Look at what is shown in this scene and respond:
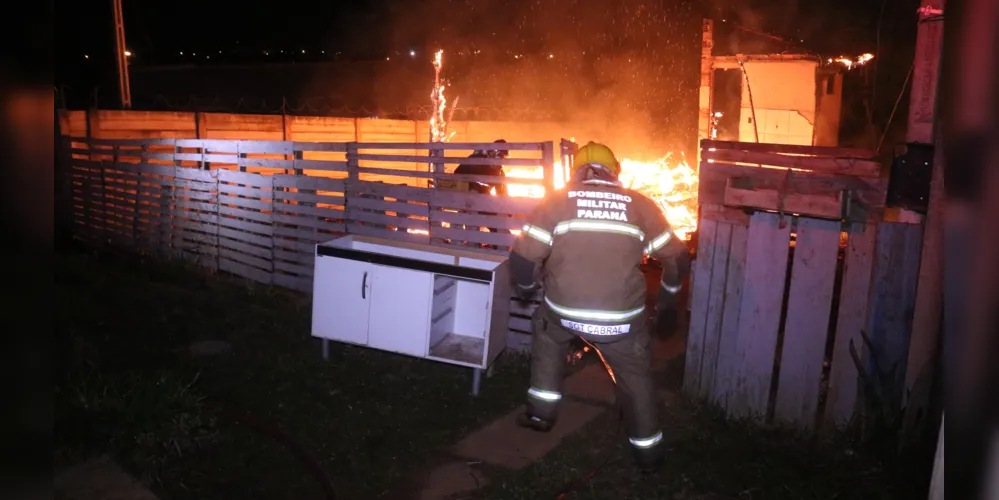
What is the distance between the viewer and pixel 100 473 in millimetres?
4320

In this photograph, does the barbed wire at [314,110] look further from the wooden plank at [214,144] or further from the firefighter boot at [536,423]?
the firefighter boot at [536,423]

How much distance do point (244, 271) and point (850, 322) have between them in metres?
7.78

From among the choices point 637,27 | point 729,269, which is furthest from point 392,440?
point 637,27

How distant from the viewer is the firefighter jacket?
4480mm

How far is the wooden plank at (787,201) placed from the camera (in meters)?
4.67

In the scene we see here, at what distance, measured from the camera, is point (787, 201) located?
4.81m

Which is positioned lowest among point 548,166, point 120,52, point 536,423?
point 536,423

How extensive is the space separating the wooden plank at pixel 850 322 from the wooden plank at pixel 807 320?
0.28ft

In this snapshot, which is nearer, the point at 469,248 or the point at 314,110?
the point at 469,248

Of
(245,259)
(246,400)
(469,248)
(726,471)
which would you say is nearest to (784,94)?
(469,248)

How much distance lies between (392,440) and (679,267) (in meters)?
2.39

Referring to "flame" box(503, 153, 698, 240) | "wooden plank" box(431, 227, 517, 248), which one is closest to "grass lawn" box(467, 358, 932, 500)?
"wooden plank" box(431, 227, 517, 248)

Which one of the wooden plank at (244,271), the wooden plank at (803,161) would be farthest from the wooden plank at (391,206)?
the wooden plank at (803,161)

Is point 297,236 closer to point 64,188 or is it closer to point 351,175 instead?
point 351,175
